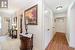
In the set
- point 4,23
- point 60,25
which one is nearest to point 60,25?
point 60,25

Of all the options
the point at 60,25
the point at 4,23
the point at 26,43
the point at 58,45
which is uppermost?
the point at 4,23

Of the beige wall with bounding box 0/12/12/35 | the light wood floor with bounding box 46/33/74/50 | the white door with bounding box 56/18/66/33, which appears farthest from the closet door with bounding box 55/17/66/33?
the beige wall with bounding box 0/12/12/35

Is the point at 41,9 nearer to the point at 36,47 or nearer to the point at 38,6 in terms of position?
the point at 38,6

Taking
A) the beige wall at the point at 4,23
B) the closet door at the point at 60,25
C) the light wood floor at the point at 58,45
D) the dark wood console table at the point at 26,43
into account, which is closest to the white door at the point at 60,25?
the closet door at the point at 60,25

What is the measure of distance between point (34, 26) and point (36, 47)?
952mm

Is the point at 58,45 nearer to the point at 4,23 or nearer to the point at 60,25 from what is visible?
the point at 60,25

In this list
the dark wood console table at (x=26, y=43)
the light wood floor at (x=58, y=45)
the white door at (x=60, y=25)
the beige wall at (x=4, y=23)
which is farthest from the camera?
the white door at (x=60, y=25)

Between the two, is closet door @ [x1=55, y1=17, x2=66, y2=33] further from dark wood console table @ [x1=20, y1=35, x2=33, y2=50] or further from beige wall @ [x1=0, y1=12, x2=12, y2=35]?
dark wood console table @ [x1=20, y1=35, x2=33, y2=50]

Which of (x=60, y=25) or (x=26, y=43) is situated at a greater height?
(x=60, y=25)

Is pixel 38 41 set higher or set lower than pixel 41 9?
lower

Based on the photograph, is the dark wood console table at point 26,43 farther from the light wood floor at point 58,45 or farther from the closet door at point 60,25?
the closet door at point 60,25

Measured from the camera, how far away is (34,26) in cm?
414

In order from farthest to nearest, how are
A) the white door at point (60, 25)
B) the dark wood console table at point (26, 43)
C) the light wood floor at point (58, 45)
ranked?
the white door at point (60, 25) < the light wood floor at point (58, 45) < the dark wood console table at point (26, 43)

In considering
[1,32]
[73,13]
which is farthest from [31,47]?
[1,32]
